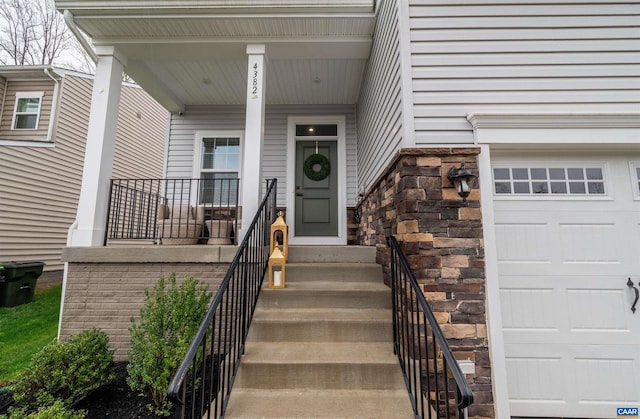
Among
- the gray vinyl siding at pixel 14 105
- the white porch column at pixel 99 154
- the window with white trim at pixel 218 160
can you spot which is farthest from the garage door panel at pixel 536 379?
the gray vinyl siding at pixel 14 105

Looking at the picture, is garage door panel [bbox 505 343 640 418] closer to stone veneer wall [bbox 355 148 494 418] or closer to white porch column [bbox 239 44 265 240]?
stone veneer wall [bbox 355 148 494 418]

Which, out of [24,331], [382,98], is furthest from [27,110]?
[382,98]

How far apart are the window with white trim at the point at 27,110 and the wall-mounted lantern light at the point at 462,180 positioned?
9562 millimetres

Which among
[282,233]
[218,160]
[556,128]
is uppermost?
[218,160]

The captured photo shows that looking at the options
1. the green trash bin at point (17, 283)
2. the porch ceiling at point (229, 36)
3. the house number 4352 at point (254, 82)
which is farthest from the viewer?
the green trash bin at point (17, 283)

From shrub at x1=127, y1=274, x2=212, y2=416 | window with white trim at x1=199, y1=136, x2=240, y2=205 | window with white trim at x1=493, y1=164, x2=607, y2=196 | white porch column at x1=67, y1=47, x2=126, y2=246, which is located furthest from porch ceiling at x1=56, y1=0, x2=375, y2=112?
shrub at x1=127, y1=274, x2=212, y2=416

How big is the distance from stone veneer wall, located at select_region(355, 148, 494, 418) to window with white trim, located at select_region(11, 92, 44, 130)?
363 inches

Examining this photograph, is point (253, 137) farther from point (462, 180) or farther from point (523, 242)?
point (523, 242)

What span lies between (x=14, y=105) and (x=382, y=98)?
9256 millimetres

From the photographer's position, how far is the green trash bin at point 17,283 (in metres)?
5.00

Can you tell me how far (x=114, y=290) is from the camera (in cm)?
314

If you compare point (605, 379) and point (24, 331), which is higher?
point (605, 379)

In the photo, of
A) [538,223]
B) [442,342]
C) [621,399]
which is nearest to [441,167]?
[538,223]

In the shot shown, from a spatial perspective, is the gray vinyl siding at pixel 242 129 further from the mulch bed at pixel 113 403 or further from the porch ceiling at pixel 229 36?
the mulch bed at pixel 113 403
